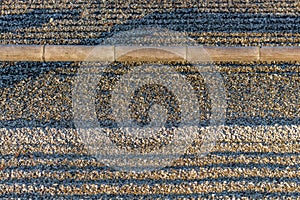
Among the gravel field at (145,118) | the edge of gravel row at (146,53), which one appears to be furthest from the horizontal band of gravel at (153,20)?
the edge of gravel row at (146,53)

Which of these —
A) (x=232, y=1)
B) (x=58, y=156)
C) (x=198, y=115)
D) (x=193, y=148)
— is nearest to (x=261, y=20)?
(x=232, y=1)

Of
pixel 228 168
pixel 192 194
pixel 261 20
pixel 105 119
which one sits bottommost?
pixel 192 194

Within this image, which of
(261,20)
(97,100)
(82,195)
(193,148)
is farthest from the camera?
(261,20)

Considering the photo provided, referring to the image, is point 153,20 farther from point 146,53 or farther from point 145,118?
point 145,118

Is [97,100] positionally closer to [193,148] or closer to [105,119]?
[105,119]

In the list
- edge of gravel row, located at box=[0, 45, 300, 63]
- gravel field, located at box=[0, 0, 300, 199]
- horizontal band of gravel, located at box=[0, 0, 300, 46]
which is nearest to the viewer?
gravel field, located at box=[0, 0, 300, 199]

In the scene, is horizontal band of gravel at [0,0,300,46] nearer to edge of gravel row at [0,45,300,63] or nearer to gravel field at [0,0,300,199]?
gravel field at [0,0,300,199]

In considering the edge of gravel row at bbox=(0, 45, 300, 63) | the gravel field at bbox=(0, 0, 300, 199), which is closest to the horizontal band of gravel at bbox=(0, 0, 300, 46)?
the gravel field at bbox=(0, 0, 300, 199)

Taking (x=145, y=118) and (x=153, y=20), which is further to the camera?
(x=153, y=20)

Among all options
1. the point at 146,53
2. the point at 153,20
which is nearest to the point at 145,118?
the point at 146,53
